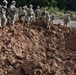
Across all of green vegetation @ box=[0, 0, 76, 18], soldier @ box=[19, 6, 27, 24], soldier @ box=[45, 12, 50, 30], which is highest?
soldier @ box=[19, 6, 27, 24]

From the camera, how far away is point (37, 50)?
28406mm

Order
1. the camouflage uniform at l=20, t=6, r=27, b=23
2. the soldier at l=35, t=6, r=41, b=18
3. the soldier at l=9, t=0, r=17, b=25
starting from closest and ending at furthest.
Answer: the soldier at l=9, t=0, r=17, b=25, the camouflage uniform at l=20, t=6, r=27, b=23, the soldier at l=35, t=6, r=41, b=18

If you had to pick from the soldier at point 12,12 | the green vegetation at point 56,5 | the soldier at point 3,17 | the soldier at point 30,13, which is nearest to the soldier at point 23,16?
the soldier at point 30,13

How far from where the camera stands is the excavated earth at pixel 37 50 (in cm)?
2505

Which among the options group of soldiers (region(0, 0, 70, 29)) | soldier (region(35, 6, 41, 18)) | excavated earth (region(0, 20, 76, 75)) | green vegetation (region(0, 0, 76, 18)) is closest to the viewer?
excavated earth (region(0, 20, 76, 75))

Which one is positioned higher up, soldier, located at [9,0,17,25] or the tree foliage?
soldier, located at [9,0,17,25]

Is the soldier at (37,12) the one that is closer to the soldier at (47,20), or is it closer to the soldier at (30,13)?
the soldier at (47,20)

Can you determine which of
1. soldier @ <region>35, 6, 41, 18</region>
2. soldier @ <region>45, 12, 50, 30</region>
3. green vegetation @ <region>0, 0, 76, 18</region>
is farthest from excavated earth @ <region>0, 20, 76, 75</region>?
green vegetation @ <region>0, 0, 76, 18</region>

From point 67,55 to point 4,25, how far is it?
529 cm

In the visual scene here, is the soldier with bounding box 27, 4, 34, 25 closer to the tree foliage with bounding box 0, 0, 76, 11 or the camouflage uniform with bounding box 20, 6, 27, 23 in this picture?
the camouflage uniform with bounding box 20, 6, 27, 23

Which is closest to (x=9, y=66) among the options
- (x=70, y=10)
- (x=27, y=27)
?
(x=27, y=27)

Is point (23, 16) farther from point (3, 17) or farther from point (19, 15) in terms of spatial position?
point (3, 17)

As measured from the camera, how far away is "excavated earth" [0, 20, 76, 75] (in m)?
25.0

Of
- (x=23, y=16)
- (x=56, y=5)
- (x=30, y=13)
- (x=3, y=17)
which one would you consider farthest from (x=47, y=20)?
(x=56, y=5)
